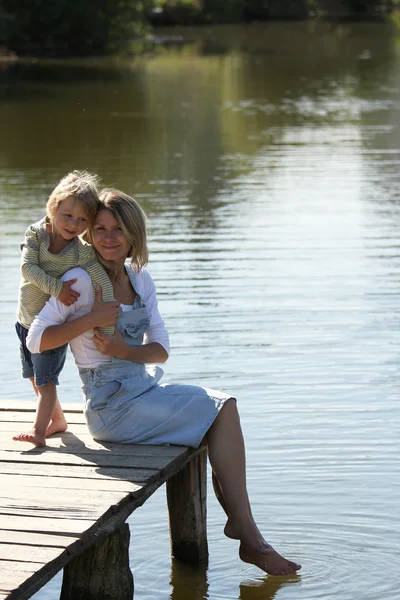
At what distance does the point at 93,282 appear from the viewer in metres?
4.36

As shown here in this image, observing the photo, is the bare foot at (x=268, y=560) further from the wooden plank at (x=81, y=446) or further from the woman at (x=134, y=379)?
the wooden plank at (x=81, y=446)

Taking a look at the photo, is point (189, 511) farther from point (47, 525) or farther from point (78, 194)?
point (78, 194)

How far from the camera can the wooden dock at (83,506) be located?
3467 mm

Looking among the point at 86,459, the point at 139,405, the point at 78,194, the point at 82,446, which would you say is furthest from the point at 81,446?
the point at 78,194

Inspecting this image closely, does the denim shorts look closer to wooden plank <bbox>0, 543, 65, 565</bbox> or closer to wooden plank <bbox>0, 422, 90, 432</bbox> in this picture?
wooden plank <bbox>0, 422, 90, 432</bbox>

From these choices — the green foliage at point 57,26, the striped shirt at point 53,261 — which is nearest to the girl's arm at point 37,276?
the striped shirt at point 53,261

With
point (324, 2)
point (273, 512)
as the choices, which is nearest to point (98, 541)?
point (273, 512)

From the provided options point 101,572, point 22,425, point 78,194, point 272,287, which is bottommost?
point 272,287

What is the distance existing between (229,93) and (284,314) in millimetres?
15945

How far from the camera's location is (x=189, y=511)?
4453mm

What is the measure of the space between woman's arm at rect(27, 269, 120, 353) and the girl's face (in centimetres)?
15

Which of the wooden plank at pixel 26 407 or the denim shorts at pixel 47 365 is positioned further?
the wooden plank at pixel 26 407

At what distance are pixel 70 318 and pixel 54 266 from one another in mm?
194

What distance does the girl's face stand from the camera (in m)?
4.25
